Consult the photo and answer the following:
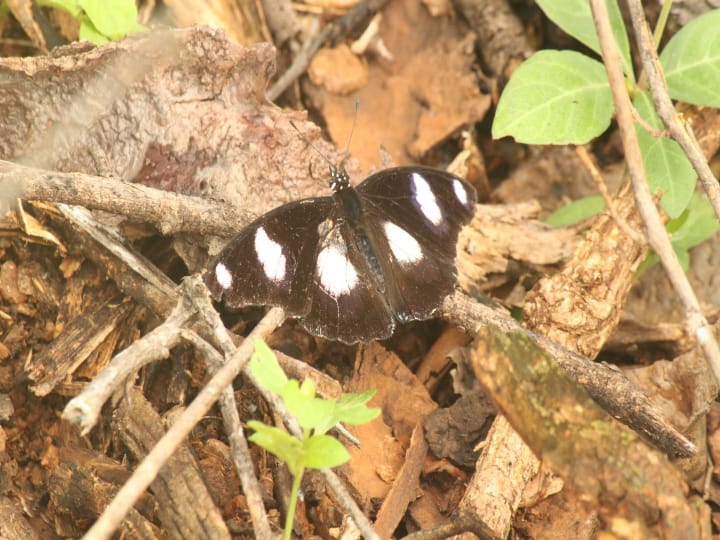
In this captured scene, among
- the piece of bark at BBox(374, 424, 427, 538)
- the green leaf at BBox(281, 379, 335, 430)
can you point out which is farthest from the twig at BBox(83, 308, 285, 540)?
the piece of bark at BBox(374, 424, 427, 538)

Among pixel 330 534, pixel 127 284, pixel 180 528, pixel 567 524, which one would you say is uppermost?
pixel 127 284

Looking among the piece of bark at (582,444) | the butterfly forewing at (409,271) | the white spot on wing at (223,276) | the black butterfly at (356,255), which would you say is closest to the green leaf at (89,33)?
the black butterfly at (356,255)

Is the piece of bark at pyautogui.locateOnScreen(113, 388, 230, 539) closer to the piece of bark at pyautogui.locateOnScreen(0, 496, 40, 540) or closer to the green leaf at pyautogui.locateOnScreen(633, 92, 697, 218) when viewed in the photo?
the piece of bark at pyautogui.locateOnScreen(0, 496, 40, 540)

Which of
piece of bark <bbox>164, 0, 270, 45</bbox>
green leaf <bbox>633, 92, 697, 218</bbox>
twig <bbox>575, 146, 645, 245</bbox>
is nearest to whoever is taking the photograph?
twig <bbox>575, 146, 645, 245</bbox>

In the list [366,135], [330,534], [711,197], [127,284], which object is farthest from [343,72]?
[330,534]

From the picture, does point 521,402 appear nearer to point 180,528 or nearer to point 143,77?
point 180,528

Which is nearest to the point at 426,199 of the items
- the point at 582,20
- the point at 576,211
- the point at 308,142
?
the point at 308,142

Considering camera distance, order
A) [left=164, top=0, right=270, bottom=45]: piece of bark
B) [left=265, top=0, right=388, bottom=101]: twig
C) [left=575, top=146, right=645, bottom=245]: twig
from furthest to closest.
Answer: [left=265, top=0, right=388, bottom=101]: twig → [left=164, top=0, right=270, bottom=45]: piece of bark → [left=575, top=146, right=645, bottom=245]: twig
